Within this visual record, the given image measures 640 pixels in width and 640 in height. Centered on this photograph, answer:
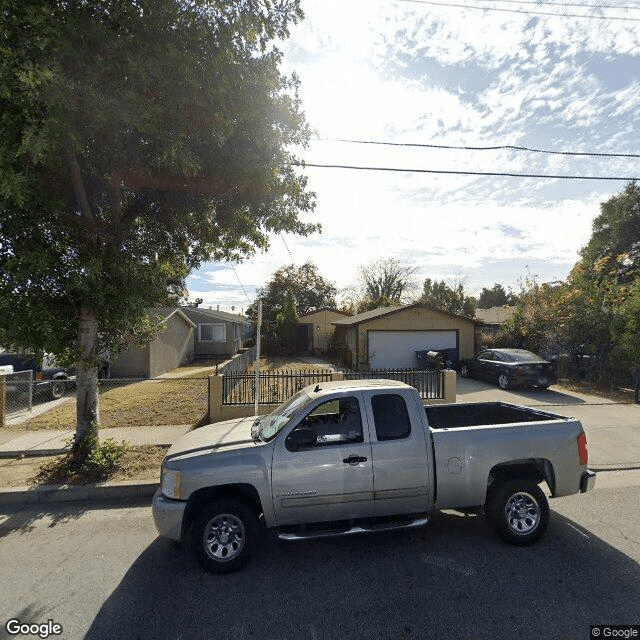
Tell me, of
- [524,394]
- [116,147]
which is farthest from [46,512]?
[524,394]

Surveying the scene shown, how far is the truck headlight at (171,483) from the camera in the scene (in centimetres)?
359

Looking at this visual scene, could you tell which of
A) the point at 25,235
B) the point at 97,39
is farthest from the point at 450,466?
the point at 97,39

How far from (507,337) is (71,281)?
18092 millimetres

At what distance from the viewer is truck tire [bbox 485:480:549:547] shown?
3920 mm

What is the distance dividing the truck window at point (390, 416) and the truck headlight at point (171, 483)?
6.59 ft

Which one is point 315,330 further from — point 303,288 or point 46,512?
point 46,512

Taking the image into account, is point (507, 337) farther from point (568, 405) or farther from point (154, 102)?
point (154, 102)

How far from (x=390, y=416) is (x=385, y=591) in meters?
1.52

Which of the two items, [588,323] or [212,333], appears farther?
[212,333]

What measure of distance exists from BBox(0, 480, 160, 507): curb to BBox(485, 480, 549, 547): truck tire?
4508mm

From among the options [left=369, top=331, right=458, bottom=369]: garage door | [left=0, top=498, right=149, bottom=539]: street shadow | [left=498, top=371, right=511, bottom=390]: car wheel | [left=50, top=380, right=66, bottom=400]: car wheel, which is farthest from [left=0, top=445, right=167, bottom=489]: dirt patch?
[left=369, top=331, right=458, bottom=369]: garage door

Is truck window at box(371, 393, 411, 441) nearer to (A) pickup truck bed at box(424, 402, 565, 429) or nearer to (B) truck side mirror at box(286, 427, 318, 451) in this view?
(B) truck side mirror at box(286, 427, 318, 451)

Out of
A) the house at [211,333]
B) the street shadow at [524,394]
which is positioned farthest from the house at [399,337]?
the house at [211,333]

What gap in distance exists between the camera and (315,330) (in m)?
29.8
